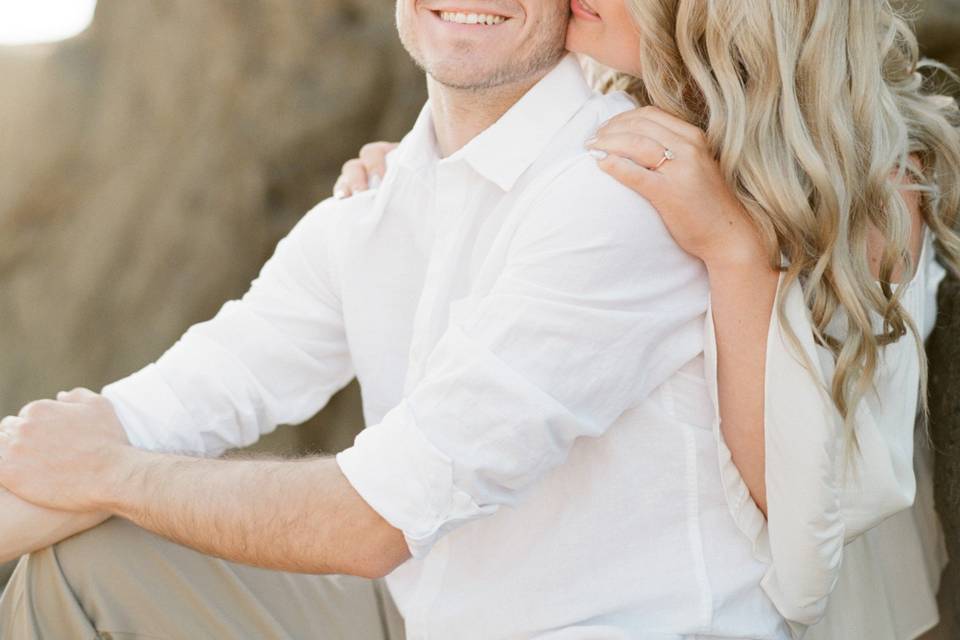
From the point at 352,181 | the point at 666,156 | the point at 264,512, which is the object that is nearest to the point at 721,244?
the point at 666,156

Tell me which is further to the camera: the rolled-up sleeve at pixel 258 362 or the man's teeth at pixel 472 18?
the rolled-up sleeve at pixel 258 362

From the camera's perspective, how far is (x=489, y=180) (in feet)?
6.31

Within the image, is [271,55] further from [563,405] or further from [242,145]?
[563,405]

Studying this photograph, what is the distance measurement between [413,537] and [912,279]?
851 millimetres

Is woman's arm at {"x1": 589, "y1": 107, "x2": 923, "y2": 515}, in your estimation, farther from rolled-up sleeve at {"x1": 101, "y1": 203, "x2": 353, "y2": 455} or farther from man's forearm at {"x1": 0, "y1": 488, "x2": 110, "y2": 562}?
man's forearm at {"x1": 0, "y1": 488, "x2": 110, "y2": 562}

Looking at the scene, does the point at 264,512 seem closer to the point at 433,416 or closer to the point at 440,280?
the point at 433,416

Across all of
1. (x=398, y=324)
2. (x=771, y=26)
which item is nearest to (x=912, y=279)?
(x=771, y=26)

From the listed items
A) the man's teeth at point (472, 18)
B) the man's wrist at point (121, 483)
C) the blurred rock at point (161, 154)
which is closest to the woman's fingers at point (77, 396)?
the man's wrist at point (121, 483)

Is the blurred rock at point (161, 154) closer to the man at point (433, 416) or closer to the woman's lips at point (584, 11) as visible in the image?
the man at point (433, 416)

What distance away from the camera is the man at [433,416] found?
5.34 ft

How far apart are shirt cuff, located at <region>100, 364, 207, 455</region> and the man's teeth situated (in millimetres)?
748

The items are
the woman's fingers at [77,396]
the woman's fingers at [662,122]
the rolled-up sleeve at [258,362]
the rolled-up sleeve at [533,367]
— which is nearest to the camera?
the rolled-up sleeve at [533,367]

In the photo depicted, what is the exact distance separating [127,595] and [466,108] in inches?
34.8

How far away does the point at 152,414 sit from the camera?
7.02ft
